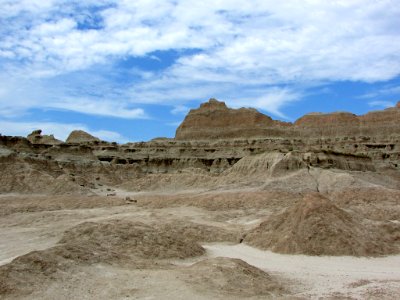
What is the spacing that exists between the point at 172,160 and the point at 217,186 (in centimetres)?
3374

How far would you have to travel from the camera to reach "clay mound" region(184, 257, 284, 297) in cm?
1401

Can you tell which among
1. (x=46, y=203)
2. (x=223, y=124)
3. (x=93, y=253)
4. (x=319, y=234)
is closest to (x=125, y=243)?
(x=93, y=253)

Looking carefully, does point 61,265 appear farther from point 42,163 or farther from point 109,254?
point 42,163

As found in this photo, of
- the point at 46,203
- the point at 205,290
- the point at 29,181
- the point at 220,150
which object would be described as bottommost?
the point at 205,290

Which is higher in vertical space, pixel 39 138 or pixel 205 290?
pixel 39 138

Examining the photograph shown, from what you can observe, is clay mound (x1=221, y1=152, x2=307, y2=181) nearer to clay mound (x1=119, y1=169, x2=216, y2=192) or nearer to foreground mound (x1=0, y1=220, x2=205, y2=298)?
clay mound (x1=119, y1=169, x2=216, y2=192)

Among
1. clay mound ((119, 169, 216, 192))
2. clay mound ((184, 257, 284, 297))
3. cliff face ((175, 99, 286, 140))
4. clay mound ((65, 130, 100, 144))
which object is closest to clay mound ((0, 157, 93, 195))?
clay mound ((119, 169, 216, 192))

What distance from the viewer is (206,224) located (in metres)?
30.2

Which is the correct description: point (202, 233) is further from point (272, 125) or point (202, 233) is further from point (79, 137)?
point (79, 137)

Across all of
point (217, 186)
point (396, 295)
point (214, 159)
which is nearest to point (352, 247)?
point (396, 295)

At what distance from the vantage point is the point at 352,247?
21.3 m

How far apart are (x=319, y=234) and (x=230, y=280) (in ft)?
28.7

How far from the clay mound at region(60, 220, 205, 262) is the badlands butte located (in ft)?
0.27

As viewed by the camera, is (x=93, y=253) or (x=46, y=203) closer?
(x=93, y=253)
